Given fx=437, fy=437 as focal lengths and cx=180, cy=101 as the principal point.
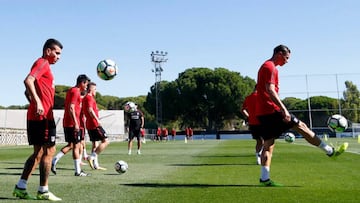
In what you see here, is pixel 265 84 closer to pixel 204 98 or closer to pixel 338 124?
pixel 338 124

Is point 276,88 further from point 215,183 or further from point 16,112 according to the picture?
point 16,112

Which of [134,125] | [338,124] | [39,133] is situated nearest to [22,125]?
[134,125]

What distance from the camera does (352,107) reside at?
59312mm

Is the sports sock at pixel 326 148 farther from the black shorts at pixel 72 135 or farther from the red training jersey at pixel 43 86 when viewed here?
the black shorts at pixel 72 135

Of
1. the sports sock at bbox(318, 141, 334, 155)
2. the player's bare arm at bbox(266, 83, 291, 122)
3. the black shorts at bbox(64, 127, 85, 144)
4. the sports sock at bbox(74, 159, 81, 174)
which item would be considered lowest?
the sports sock at bbox(74, 159, 81, 174)

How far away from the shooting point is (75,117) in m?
8.59

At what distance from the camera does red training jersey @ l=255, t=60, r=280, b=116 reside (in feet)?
22.6

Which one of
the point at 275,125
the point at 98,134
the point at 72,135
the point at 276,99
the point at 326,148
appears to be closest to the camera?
the point at 276,99

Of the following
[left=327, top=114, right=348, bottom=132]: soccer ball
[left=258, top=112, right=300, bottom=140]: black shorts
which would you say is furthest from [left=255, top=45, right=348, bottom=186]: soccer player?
[left=327, top=114, right=348, bottom=132]: soccer ball

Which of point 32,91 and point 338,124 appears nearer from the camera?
point 32,91

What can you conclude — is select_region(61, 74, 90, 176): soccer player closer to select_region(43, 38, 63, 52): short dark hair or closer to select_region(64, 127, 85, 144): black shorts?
select_region(64, 127, 85, 144): black shorts

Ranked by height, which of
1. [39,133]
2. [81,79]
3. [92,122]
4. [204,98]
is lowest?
[39,133]

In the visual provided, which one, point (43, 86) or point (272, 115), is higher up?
point (43, 86)

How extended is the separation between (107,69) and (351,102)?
5501 cm
